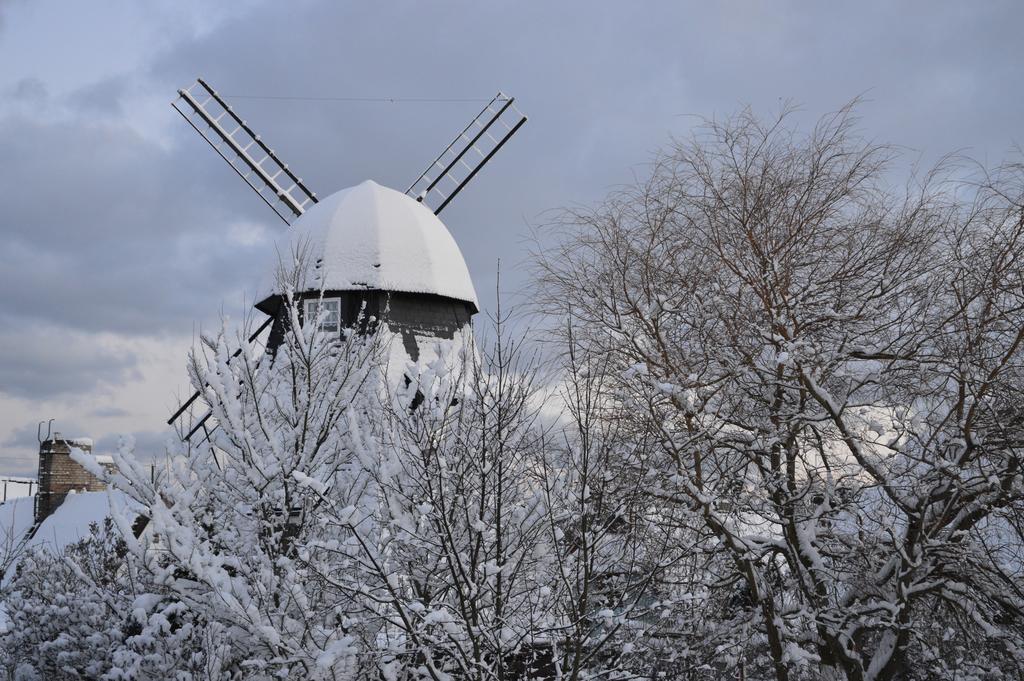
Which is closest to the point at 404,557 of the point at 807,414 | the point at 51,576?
the point at 807,414

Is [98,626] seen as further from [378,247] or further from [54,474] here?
[54,474]

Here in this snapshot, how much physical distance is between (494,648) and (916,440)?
3638mm

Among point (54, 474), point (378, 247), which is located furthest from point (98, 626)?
point (54, 474)

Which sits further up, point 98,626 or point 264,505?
point 264,505

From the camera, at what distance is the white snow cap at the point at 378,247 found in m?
14.7

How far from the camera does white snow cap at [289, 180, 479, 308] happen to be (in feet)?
48.4

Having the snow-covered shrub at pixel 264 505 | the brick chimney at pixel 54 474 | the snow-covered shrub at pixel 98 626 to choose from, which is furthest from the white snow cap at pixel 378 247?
the brick chimney at pixel 54 474

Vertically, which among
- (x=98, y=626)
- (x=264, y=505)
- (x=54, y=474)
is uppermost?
(x=54, y=474)

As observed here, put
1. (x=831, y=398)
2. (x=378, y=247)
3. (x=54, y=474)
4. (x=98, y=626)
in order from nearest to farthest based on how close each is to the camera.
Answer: (x=831, y=398), (x=98, y=626), (x=378, y=247), (x=54, y=474)

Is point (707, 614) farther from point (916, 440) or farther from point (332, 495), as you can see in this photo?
point (332, 495)

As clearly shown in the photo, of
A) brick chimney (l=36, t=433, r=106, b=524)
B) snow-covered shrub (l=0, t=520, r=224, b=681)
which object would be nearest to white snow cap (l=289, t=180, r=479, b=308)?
snow-covered shrub (l=0, t=520, r=224, b=681)

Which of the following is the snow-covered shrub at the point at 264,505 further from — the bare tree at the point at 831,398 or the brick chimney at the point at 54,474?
the brick chimney at the point at 54,474

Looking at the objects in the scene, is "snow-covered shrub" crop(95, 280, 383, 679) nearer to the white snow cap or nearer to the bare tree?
the bare tree

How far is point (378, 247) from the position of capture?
49.5 feet
